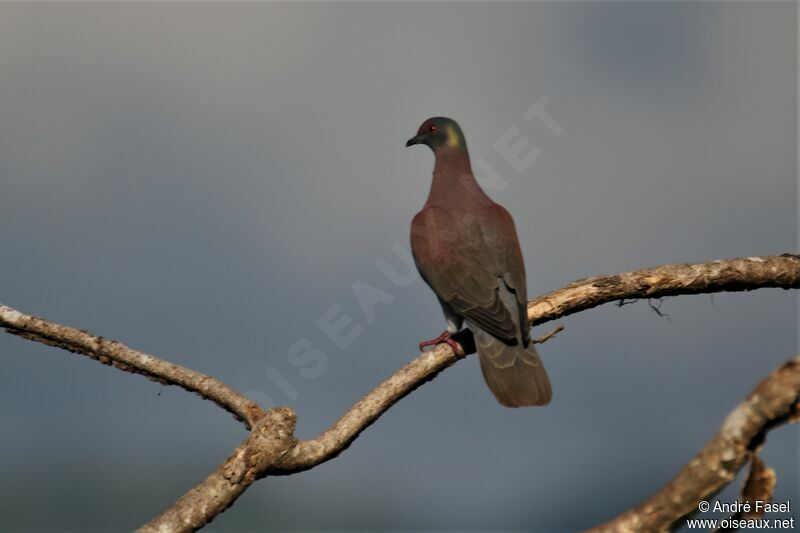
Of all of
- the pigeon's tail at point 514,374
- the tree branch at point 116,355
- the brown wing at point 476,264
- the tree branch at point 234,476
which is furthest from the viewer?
the brown wing at point 476,264

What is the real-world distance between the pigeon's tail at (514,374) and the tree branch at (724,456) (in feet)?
9.84

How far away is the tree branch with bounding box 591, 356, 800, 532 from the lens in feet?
12.4

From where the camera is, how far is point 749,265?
7262mm

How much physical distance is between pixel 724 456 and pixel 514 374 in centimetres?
324

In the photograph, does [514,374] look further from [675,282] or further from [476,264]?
[675,282]

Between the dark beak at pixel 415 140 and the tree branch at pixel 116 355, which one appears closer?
the tree branch at pixel 116 355

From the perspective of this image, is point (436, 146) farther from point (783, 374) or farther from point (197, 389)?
point (783, 374)

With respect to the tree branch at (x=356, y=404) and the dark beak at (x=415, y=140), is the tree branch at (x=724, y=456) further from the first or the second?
the dark beak at (x=415, y=140)

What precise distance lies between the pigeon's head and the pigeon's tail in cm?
229

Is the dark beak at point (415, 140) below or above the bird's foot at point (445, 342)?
above

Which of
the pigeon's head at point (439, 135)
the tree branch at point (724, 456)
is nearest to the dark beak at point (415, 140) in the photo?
the pigeon's head at point (439, 135)

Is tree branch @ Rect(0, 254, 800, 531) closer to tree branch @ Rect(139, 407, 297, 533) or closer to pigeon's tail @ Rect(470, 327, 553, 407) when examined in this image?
tree branch @ Rect(139, 407, 297, 533)

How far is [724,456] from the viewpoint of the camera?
3836mm

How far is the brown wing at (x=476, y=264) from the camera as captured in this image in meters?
7.19
